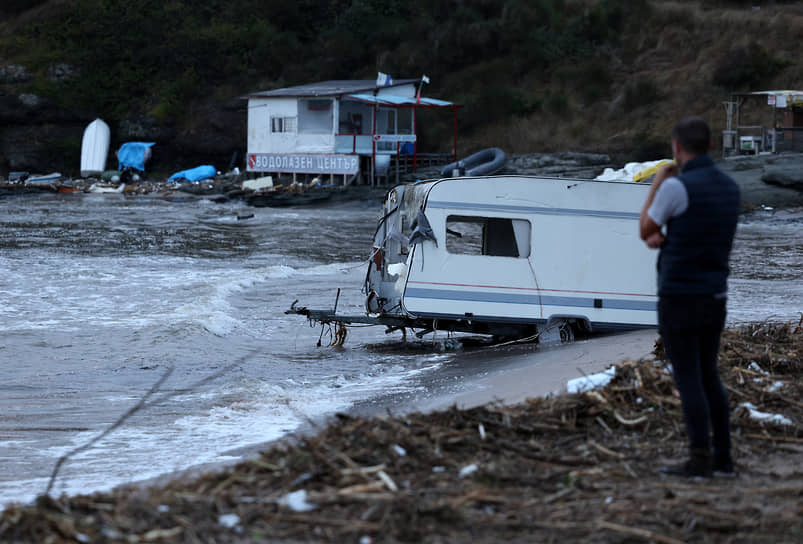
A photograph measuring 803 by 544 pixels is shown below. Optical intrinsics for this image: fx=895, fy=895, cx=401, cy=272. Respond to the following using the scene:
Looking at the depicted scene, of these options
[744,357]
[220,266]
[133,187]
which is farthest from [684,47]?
[744,357]

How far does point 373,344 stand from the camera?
13695mm

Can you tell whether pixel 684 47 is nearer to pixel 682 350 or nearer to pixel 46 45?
pixel 46 45

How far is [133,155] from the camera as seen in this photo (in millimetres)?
53844

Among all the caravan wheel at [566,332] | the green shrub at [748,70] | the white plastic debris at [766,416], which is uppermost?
the green shrub at [748,70]

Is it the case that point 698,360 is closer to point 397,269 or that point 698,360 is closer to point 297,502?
point 297,502

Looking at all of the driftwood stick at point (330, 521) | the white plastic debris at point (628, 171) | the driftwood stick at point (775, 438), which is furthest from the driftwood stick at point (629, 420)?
the white plastic debris at point (628, 171)

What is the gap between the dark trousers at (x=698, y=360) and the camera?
4.81m

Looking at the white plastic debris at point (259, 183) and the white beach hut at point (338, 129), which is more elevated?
the white beach hut at point (338, 129)

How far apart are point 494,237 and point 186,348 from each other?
4.87 metres

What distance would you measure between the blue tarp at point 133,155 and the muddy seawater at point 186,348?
24.4 metres

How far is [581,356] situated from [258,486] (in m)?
6.17

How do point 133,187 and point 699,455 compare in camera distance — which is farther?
point 133,187

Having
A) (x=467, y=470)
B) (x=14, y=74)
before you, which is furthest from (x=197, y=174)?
(x=467, y=470)

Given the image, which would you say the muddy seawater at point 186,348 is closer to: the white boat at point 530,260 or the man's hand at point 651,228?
the white boat at point 530,260
